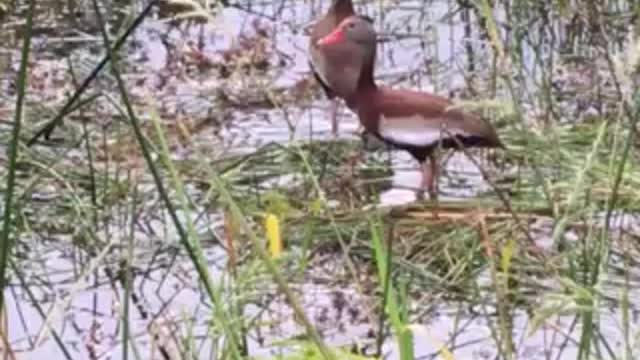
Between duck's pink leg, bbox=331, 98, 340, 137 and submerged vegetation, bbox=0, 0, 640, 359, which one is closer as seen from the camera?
submerged vegetation, bbox=0, 0, 640, 359

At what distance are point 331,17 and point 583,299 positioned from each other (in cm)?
349

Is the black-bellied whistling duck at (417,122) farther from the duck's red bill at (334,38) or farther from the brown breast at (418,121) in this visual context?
the duck's red bill at (334,38)

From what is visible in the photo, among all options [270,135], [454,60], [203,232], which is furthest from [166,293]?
[454,60]

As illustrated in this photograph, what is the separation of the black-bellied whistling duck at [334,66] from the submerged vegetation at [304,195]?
112 millimetres

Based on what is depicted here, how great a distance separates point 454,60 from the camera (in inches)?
237

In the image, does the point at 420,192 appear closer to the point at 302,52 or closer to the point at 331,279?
the point at 331,279

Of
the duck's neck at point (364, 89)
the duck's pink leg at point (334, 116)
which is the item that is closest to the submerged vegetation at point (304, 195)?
the duck's pink leg at point (334, 116)

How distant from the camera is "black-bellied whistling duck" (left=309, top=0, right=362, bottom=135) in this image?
5.27 metres

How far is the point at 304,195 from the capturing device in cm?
470

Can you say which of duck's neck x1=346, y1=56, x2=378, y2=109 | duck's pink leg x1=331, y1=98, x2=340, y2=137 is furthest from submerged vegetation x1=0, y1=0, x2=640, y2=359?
duck's neck x1=346, y1=56, x2=378, y2=109

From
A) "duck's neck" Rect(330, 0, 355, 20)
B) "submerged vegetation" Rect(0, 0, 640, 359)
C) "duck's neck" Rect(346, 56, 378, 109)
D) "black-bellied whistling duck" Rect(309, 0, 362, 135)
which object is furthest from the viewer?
"duck's neck" Rect(330, 0, 355, 20)

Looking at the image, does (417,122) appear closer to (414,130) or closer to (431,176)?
(414,130)

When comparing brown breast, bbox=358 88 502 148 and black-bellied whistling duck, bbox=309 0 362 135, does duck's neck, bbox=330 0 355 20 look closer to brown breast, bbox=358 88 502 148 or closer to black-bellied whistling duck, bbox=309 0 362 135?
black-bellied whistling duck, bbox=309 0 362 135

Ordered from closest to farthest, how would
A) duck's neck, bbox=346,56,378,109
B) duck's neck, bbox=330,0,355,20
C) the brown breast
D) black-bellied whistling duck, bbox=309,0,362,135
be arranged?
the brown breast, duck's neck, bbox=346,56,378,109, black-bellied whistling duck, bbox=309,0,362,135, duck's neck, bbox=330,0,355,20
